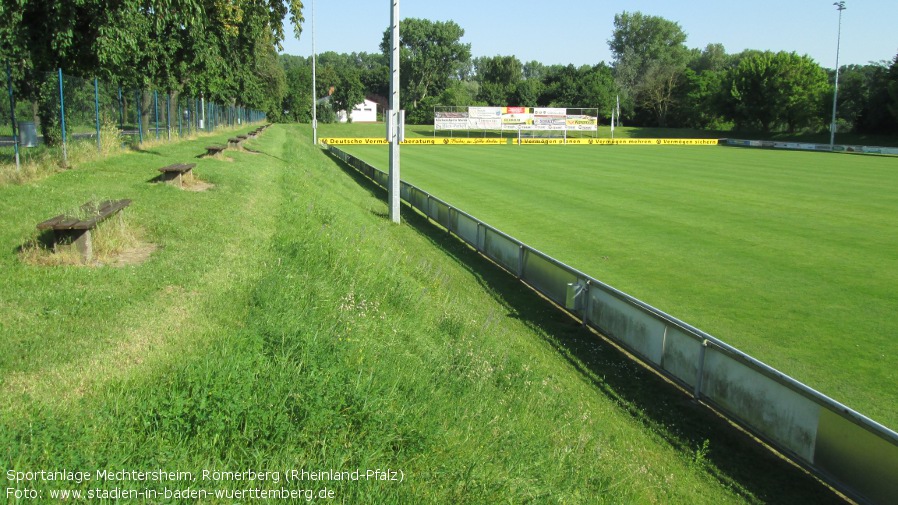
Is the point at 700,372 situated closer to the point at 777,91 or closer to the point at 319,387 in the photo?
the point at 319,387

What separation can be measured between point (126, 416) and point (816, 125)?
8902 cm

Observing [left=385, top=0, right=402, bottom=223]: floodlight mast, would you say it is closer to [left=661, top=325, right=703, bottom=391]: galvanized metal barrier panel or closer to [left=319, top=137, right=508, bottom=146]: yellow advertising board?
[left=661, top=325, right=703, bottom=391]: galvanized metal barrier panel

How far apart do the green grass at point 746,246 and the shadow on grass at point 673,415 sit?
5.24ft

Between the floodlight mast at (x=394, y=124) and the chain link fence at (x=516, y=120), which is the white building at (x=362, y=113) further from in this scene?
the floodlight mast at (x=394, y=124)

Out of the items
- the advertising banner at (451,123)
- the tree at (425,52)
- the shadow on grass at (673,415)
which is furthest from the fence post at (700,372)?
the tree at (425,52)

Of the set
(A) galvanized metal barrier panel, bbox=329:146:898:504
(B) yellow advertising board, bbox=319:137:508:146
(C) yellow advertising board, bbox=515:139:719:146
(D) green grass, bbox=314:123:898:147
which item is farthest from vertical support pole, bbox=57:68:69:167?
(D) green grass, bbox=314:123:898:147

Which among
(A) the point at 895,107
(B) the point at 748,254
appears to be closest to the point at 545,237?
(B) the point at 748,254

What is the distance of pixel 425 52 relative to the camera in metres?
127

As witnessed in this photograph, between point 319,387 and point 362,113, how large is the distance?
404ft

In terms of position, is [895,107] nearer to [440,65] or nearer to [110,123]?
[110,123]

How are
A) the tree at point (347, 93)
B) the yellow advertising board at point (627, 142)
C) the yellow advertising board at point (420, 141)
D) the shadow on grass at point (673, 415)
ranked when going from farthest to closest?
1. the tree at point (347, 93)
2. the yellow advertising board at point (627, 142)
3. the yellow advertising board at point (420, 141)
4. the shadow on grass at point (673, 415)

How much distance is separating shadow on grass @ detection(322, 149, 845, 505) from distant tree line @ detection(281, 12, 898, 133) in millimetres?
70433

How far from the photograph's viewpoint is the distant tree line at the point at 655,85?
252 feet

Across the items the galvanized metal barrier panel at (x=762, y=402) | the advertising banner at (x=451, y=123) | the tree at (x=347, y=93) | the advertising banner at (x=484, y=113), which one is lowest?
the galvanized metal barrier panel at (x=762, y=402)
